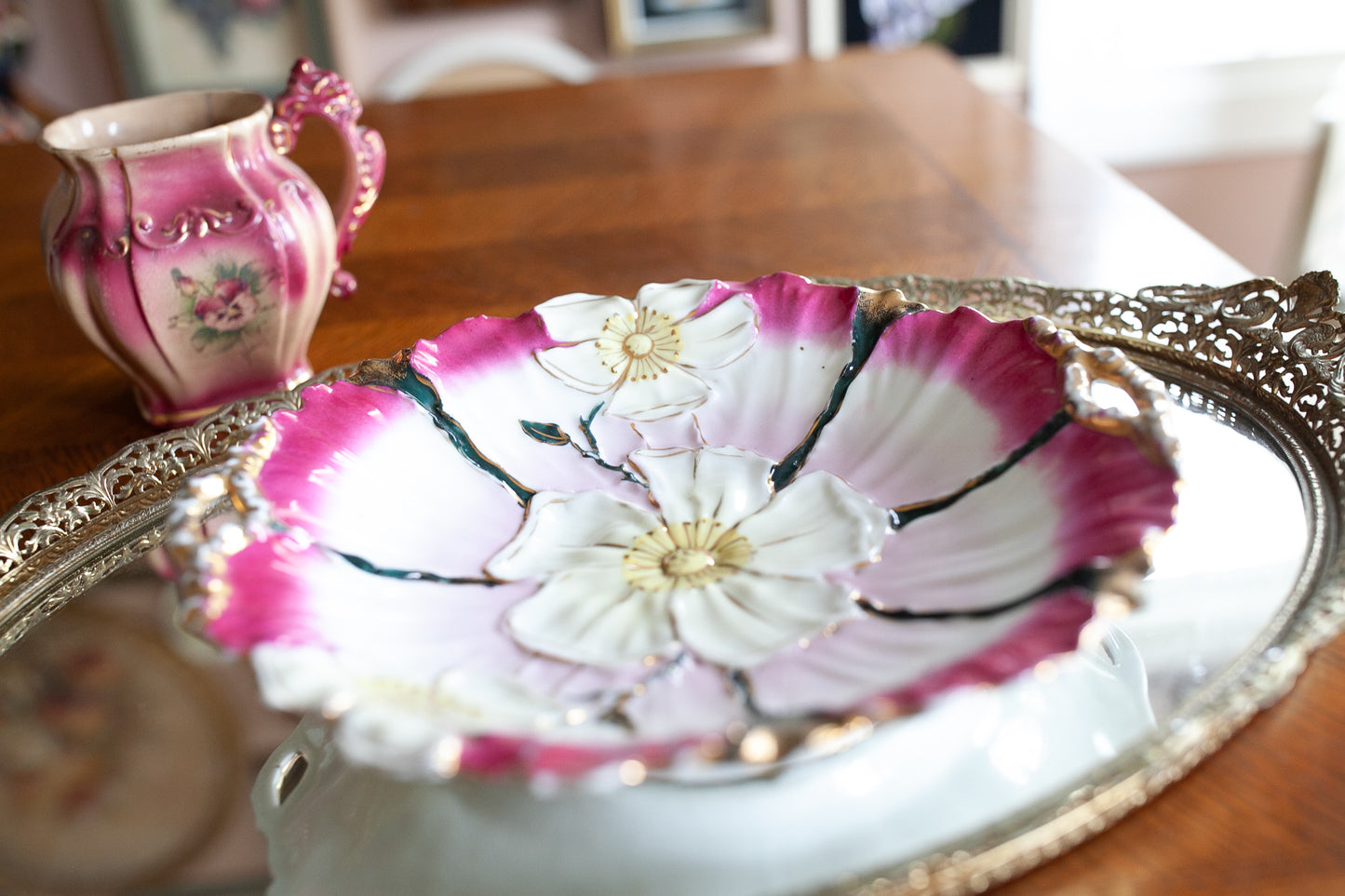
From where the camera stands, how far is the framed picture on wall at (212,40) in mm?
1585

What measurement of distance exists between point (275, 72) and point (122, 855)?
160 centimetres

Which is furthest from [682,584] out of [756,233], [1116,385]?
[756,233]

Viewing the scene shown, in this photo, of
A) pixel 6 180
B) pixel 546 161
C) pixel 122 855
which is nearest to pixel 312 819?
pixel 122 855

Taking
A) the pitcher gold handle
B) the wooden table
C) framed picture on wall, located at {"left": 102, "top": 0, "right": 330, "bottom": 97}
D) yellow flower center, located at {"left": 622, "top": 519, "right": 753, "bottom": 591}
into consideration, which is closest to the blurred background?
framed picture on wall, located at {"left": 102, "top": 0, "right": 330, "bottom": 97}

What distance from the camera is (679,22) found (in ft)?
5.11

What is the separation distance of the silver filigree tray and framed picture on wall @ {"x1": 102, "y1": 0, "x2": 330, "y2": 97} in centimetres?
139

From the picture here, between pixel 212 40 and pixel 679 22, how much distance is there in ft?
2.22

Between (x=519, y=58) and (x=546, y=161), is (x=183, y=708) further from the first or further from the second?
(x=519, y=58)

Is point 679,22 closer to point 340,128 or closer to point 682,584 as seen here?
point 340,128

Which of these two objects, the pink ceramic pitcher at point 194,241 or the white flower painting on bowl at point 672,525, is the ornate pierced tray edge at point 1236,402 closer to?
the white flower painting on bowl at point 672,525

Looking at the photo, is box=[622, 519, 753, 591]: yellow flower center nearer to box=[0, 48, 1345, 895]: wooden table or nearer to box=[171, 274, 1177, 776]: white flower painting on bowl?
box=[171, 274, 1177, 776]: white flower painting on bowl

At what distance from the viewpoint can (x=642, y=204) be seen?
2.24 ft

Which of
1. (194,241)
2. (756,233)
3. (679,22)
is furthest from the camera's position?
(679,22)

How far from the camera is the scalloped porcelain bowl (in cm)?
22
